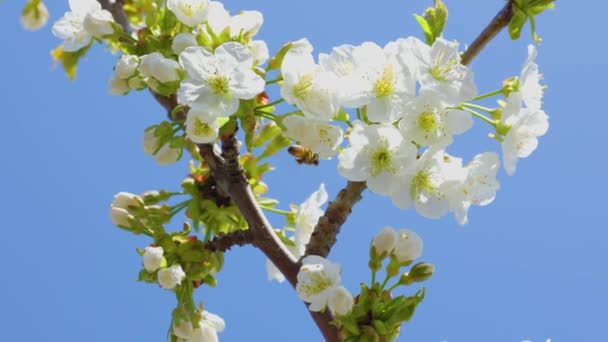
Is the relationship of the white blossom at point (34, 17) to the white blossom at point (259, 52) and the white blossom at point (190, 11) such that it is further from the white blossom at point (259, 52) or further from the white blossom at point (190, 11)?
the white blossom at point (259, 52)

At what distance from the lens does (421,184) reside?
1.98 m

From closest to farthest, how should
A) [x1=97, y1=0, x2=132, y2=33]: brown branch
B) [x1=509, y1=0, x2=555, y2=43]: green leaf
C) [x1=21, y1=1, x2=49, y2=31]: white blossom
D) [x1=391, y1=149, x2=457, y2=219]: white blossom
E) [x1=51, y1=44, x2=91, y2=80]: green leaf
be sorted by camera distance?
1. [x1=391, y1=149, x2=457, y2=219]: white blossom
2. [x1=509, y1=0, x2=555, y2=43]: green leaf
3. [x1=97, y1=0, x2=132, y2=33]: brown branch
4. [x1=51, y1=44, x2=91, y2=80]: green leaf
5. [x1=21, y1=1, x2=49, y2=31]: white blossom

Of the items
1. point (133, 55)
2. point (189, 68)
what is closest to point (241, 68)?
point (189, 68)

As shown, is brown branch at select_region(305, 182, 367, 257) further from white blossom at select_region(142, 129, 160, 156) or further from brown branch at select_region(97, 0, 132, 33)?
brown branch at select_region(97, 0, 132, 33)

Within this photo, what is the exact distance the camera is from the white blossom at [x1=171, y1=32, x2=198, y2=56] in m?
2.13

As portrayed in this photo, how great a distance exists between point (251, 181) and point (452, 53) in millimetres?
827

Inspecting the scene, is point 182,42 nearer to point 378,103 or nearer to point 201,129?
point 201,129

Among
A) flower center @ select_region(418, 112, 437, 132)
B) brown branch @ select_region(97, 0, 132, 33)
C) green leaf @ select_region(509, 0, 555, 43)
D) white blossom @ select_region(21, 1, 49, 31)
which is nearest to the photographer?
flower center @ select_region(418, 112, 437, 132)

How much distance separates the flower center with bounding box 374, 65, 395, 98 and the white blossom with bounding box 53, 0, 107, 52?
1230mm

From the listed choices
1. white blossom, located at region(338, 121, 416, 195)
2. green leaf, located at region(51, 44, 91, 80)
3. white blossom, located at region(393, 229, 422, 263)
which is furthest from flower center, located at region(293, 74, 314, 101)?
green leaf, located at region(51, 44, 91, 80)

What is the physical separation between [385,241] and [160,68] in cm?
77

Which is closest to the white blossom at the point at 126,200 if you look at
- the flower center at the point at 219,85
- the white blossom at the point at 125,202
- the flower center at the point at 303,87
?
the white blossom at the point at 125,202

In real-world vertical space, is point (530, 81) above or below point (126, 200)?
above

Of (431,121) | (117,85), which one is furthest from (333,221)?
(117,85)
